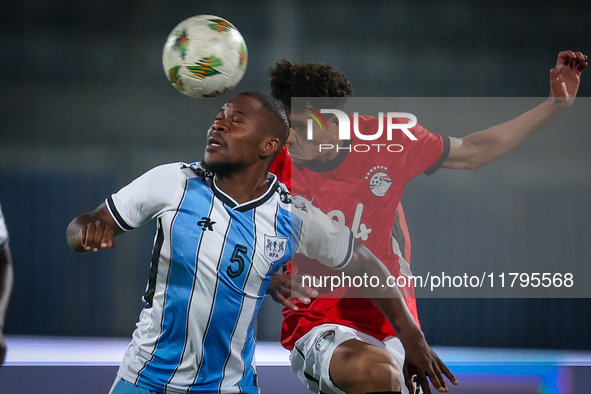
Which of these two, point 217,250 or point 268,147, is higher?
point 268,147

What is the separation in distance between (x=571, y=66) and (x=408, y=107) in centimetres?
269

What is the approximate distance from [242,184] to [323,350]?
793 millimetres

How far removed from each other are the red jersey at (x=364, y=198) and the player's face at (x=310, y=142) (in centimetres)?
4

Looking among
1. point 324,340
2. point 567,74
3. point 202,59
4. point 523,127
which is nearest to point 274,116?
point 202,59

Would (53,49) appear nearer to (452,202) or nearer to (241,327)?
(452,202)

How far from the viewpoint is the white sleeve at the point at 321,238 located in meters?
2.23

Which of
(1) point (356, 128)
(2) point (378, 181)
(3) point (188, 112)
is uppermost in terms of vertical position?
(3) point (188, 112)

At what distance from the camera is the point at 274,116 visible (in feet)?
7.35

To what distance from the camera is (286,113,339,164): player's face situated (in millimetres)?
2725

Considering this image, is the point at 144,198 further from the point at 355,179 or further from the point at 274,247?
the point at 355,179

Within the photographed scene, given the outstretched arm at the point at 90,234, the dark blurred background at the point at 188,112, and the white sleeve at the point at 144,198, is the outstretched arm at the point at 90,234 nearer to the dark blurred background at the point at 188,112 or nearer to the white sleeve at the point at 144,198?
the white sleeve at the point at 144,198

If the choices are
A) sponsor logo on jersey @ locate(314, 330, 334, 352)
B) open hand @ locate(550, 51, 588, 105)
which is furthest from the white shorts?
open hand @ locate(550, 51, 588, 105)

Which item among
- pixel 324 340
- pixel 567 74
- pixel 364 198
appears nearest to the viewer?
pixel 324 340

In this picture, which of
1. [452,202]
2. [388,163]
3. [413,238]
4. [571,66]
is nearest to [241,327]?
[388,163]
